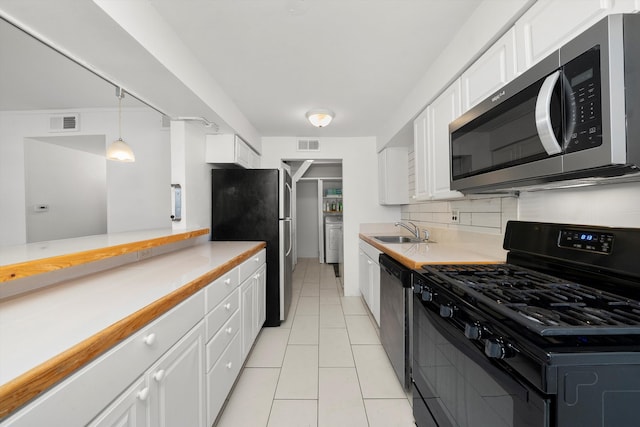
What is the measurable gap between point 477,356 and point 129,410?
1.13 m

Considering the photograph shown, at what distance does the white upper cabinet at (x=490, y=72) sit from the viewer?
1.24 m

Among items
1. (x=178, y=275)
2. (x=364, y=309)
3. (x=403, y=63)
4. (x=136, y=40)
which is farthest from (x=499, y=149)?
(x=364, y=309)

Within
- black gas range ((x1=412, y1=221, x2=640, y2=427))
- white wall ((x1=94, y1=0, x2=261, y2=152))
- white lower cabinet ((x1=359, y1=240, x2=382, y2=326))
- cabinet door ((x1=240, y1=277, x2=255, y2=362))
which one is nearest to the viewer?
black gas range ((x1=412, y1=221, x2=640, y2=427))

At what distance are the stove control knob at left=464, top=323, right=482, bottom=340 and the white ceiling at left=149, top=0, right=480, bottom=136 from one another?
1.61 meters

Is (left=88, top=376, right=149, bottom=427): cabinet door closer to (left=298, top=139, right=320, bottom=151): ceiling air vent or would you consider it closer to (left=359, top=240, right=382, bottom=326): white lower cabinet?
(left=359, top=240, right=382, bottom=326): white lower cabinet

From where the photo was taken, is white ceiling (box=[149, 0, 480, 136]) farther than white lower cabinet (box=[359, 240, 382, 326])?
No

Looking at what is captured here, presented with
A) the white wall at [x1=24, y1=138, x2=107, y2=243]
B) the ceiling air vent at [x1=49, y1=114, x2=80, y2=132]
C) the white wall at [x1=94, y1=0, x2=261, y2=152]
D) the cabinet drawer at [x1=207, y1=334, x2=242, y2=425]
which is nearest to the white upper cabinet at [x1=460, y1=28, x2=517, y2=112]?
the white wall at [x1=94, y1=0, x2=261, y2=152]

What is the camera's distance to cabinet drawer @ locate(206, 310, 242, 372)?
1.40 meters

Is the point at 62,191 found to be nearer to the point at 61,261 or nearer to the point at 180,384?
the point at 61,261

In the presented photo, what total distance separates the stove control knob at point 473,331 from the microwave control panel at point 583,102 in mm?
637

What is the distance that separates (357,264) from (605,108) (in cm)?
335

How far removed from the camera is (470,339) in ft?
2.94

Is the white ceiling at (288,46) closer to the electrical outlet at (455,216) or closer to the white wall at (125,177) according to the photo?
the white wall at (125,177)

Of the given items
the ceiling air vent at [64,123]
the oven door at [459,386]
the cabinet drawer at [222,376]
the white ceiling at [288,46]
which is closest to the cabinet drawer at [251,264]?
the cabinet drawer at [222,376]
